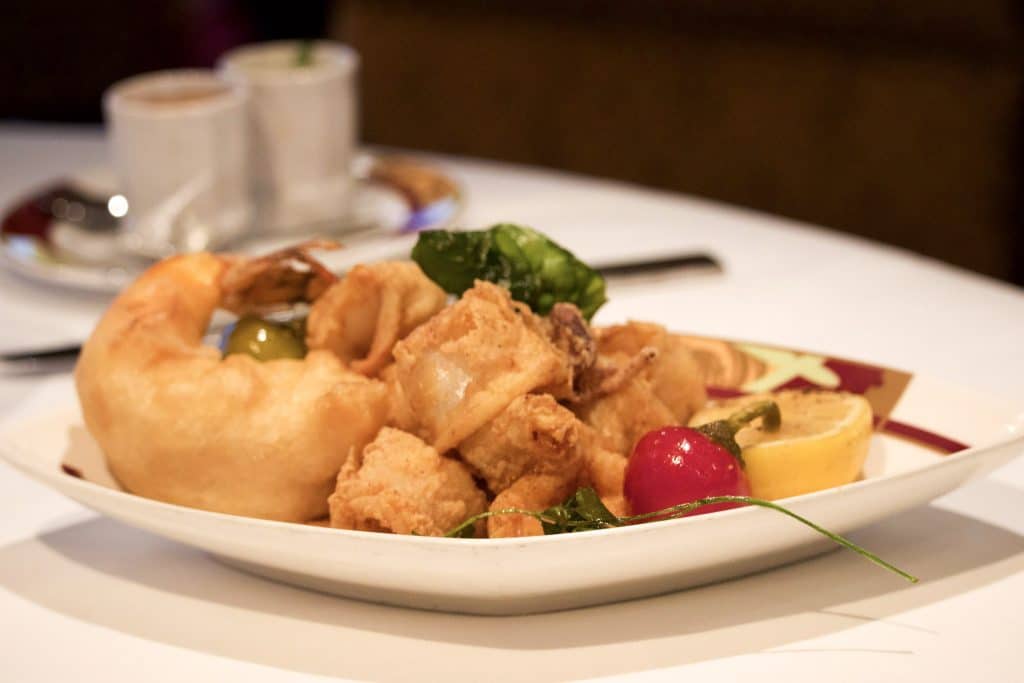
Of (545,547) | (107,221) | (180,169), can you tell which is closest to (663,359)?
(545,547)

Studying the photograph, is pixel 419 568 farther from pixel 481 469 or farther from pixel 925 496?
pixel 925 496

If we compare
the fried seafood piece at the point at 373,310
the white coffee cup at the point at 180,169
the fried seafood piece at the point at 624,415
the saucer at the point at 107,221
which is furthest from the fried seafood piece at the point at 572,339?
the white coffee cup at the point at 180,169

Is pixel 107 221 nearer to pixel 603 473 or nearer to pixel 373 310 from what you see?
pixel 373 310

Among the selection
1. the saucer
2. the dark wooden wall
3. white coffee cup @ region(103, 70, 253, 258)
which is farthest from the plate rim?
the dark wooden wall

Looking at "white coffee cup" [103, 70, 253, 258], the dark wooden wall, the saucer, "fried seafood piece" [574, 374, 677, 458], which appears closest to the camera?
"fried seafood piece" [574, 374, 677, 458]

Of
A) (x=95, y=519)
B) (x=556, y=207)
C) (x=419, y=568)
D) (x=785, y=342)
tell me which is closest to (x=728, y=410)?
(x=419, y=568)

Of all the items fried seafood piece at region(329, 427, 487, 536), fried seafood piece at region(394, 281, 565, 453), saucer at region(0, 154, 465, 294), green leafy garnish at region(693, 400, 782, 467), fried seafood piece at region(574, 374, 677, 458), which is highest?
fried seafood piece at region(394, 281, 565, 453)

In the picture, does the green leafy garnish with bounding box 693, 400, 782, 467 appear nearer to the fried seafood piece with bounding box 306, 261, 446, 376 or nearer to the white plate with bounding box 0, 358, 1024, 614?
the white plate with bounding box 0, 358, 1024, 614
